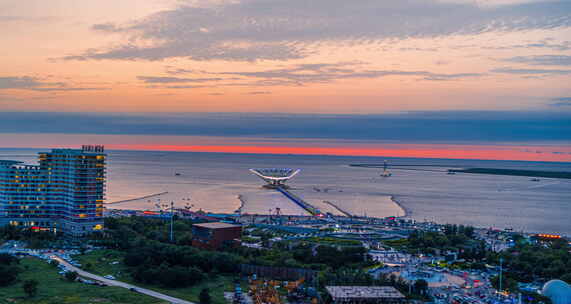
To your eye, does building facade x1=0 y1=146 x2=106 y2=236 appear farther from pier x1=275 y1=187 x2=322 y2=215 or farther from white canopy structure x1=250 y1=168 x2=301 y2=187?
white canopy structure x1=250 y1=168 x2=301 y2=187

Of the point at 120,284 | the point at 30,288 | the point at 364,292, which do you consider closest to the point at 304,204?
the point at 120,284

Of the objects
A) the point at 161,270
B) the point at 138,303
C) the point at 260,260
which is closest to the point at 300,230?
the point at 260,260

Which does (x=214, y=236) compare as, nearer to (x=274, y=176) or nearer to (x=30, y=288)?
(x=30, y=288)

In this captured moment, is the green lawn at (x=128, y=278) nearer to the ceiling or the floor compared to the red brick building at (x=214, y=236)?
nearer to the floor

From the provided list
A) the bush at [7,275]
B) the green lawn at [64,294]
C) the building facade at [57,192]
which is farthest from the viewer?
the building facade at [57,192]

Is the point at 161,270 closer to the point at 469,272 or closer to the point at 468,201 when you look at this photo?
the point at 469,272

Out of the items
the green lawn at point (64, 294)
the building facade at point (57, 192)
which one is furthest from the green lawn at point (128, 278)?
the building facade at point (57, 192)

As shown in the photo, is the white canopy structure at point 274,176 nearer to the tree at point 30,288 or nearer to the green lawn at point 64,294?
the green lawn at point 64,294

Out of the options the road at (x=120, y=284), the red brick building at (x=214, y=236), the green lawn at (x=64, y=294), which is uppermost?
the red brick building at (x=214, y=236)
